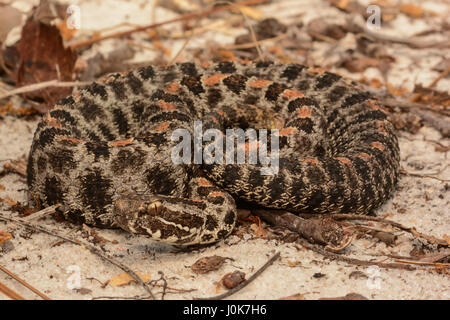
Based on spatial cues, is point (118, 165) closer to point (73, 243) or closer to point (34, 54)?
point (73, 243)

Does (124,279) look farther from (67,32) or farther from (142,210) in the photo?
(67,32)

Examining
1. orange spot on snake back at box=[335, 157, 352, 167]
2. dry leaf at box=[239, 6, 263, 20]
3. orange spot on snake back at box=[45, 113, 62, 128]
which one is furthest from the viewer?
dry leaf at box=[239, 6, 263, 20]

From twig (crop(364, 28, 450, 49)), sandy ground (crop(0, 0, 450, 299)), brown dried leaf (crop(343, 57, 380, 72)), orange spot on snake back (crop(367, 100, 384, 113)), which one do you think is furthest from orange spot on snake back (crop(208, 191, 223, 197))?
twig (crop(364, 28, 450, 49))

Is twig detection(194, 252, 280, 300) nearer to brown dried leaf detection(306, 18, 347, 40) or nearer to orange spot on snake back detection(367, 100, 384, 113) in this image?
orange spot on snake back detection(367, 100, 384, 113)

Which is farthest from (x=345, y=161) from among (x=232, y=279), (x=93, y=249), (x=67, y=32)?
(x=67, y=32)

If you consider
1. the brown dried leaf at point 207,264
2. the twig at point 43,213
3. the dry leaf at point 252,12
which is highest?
the dry leaf at point 252,12

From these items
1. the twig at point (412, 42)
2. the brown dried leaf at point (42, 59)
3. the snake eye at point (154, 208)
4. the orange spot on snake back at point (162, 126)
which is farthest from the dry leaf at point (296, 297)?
the twig at point (412, 42)

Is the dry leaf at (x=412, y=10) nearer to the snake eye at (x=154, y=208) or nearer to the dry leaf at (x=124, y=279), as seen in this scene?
the snake eye at (x=154, y=208)
